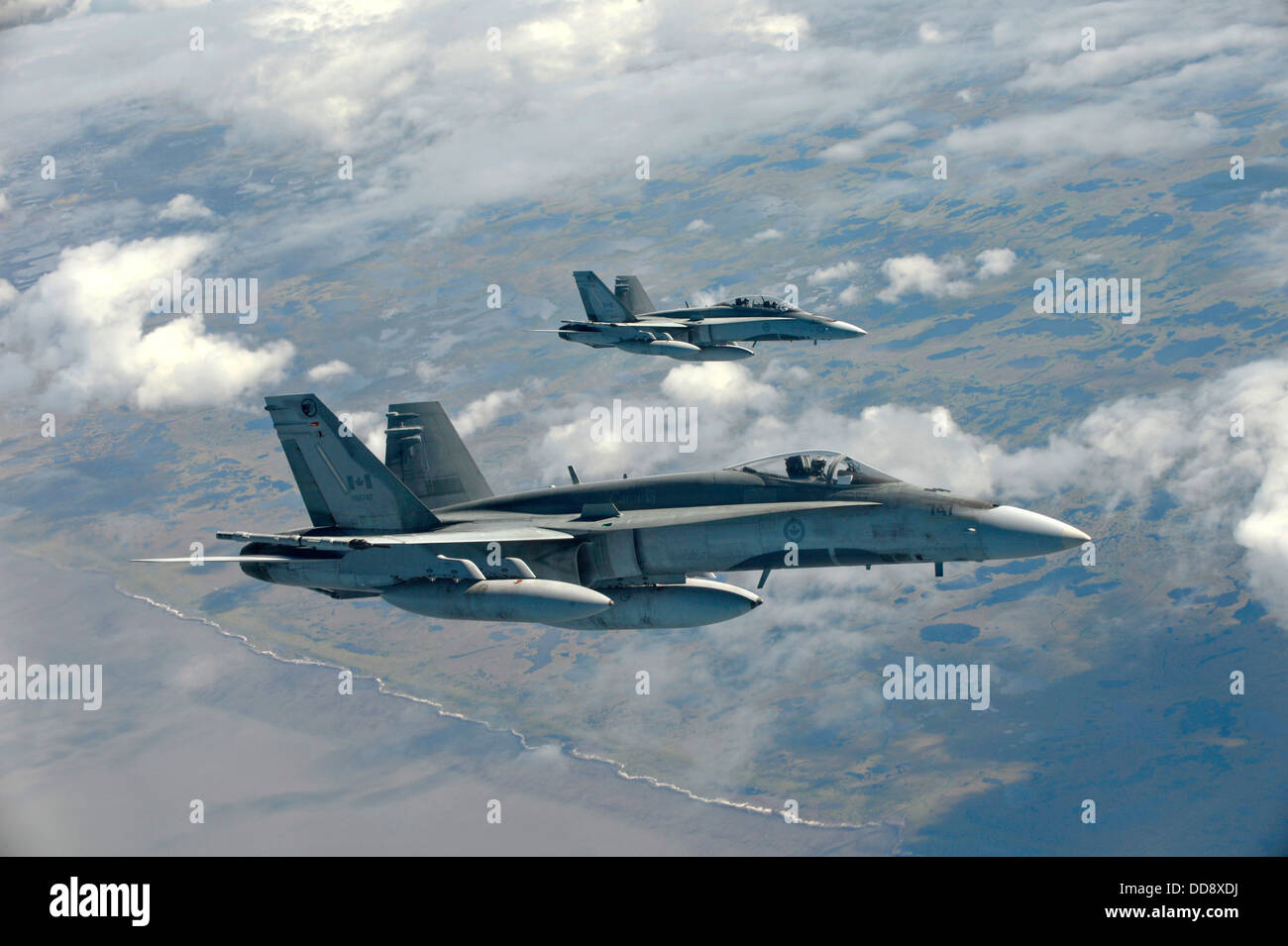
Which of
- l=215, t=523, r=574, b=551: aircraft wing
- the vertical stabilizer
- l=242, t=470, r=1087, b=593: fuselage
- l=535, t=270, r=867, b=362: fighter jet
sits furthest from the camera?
l=535, t=270, r=867, b=362: fighter jet

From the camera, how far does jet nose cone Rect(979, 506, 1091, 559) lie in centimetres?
2702

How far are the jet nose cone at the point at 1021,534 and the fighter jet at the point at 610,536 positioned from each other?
0.04 m

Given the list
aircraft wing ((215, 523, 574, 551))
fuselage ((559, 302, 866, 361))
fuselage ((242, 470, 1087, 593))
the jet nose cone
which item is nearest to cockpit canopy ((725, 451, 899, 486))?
fuselage ((242, 470, 1087, 593))

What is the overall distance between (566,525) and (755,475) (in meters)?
5.94

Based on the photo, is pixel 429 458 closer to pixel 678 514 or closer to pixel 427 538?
pixel 427 538

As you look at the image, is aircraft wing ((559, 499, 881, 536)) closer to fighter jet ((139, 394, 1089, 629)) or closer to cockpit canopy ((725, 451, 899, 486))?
fighter jet ((139, 394, 1089, 629))

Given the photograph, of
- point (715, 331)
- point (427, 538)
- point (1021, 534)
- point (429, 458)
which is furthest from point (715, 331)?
point (1021, 534)

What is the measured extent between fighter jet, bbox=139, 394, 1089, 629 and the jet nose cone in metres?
0.04

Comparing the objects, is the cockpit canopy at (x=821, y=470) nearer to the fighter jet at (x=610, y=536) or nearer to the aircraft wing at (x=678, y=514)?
the fighter jet at (x=610, y=536)

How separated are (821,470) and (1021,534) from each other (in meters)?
5.74
